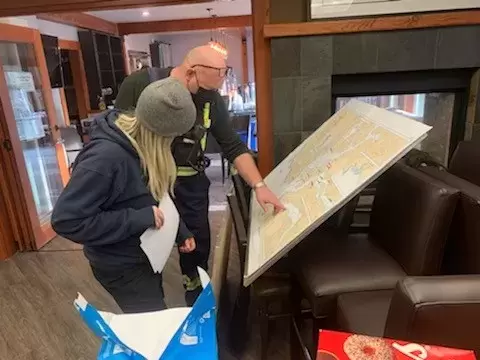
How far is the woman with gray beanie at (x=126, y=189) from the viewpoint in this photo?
119 cm

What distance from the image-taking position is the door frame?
3139 millimetres

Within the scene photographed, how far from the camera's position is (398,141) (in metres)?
1.21

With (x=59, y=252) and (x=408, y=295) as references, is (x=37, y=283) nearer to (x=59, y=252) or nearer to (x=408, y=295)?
(x=59, y=252)

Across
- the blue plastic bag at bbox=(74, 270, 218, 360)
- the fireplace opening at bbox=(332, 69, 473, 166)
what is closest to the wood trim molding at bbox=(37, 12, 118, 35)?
the fireplace opening at bbox=(332, 69, 473, 166)

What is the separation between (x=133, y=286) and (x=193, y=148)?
0.82 m

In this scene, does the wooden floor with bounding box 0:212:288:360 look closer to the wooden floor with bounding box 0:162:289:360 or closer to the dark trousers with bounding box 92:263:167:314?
the wooden floor with bounding box 0:162:289:360

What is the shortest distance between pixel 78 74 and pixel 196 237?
17.3 ft

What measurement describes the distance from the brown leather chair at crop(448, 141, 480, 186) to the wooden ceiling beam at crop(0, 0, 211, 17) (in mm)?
1693

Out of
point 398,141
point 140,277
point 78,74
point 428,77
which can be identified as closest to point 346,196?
point 398,141

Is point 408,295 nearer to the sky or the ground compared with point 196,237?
nearer to the sky

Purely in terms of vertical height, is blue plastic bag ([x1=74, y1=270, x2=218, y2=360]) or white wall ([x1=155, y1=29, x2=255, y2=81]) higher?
white wall ([x1=155, y1=29, x2=255, y2=81])

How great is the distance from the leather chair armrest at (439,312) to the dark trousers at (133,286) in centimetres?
84

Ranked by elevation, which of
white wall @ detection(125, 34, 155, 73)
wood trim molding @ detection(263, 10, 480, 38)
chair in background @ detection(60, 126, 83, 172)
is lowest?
chair in background @ detection(60, 126, 83, 172)

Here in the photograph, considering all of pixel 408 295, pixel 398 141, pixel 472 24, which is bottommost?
pixel 408 295
